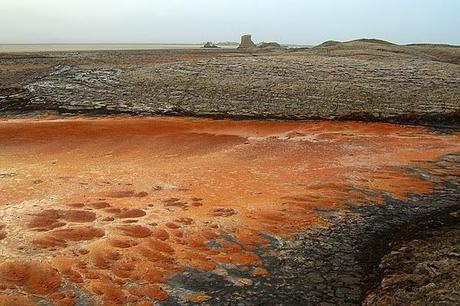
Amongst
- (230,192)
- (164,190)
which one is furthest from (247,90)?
(164,190)

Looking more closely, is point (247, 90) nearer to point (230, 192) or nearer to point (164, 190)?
point (230, 192)

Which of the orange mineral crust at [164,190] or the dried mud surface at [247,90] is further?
the dried mud surface at [247,90]

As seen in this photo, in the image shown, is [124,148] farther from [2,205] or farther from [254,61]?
[254,61]

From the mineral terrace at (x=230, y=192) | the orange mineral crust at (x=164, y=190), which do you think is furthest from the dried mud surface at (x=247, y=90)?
the orange mineral crust at (x=164, y=190)

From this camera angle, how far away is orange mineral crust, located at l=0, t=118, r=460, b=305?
550 cm

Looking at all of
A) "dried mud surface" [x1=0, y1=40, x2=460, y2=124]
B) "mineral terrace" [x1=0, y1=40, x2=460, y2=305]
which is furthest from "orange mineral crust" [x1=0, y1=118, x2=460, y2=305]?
"dried mud surface" [x1=0, y1=40, x2=460, y2=124]

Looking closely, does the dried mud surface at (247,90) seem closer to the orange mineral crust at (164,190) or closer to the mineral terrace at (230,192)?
the mineral terrace at (230,192)

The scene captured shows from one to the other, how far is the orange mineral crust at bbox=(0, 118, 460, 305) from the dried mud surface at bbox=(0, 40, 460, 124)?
44.7 inches

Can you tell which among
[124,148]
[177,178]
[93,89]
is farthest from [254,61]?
[177,178]

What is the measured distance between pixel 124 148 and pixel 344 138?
251 inches

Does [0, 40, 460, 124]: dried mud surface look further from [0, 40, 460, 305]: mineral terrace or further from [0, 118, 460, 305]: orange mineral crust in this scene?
[0, 118, 460, 305]: orange mineral crust

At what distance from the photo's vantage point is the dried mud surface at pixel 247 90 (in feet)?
51.1

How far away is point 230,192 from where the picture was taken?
8.33 m

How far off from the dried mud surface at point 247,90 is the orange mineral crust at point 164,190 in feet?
3.73
